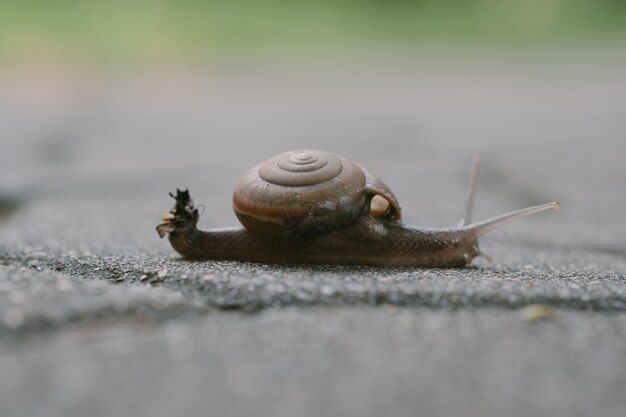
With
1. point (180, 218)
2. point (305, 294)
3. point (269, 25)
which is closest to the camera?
point (305, 294)

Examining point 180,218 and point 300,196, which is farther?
point 180,218

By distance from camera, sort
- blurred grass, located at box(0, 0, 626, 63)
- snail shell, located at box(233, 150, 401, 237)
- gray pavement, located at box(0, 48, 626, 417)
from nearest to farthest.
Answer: gray pavement, located at box(0, 48, 626, 417)
snail shell, located at box(233, 150, 401, 237)
blurred grass, located at box(0, 0, 626, 63)

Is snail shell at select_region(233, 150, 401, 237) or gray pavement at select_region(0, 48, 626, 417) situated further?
snail shell at select_region(233, 150, 401, 237)

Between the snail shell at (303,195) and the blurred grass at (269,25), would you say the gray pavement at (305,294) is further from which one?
the blurred grass at (269,25)

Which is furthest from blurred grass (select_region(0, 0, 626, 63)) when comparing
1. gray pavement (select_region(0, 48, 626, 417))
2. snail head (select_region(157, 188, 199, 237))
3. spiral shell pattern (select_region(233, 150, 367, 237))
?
spiral shell pattern (select_region(233, 150, 367, 237))

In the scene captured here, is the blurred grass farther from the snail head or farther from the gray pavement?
the snail head

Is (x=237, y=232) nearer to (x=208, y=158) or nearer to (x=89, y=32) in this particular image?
(x=208, y=158)

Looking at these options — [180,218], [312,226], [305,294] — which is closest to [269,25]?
[180,218]

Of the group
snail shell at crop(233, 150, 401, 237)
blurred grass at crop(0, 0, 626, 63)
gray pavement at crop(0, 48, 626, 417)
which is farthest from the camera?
blurred grass at crop(0, 0, 626, 63)

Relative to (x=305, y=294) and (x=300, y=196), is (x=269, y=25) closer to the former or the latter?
(x=300, y=196)
